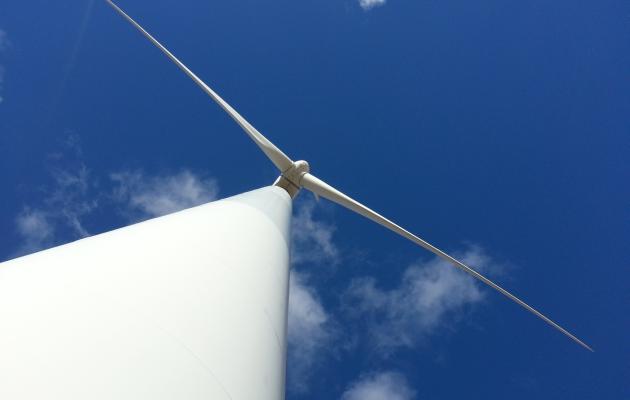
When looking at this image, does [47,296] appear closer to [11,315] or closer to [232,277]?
[11,315]

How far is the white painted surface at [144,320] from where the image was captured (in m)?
3.18

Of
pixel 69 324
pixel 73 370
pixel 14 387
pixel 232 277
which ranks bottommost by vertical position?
pixel 14 387

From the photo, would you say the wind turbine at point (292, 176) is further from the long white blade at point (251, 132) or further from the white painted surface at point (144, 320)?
the white painted surface at point (144, 320)

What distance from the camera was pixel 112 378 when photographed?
3.25 metres

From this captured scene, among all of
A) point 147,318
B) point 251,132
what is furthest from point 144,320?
point 251,132

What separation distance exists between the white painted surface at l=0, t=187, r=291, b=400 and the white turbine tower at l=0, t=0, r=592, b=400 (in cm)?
1

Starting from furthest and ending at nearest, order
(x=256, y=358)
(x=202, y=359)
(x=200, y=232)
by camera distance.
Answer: (x=200, y=232) → (x=256, y=358) → (x=202, y=359)

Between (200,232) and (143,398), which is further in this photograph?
(200,232)

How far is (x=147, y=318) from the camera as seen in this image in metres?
4.10

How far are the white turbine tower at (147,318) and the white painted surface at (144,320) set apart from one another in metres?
0.01

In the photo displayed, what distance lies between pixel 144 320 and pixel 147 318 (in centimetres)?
6

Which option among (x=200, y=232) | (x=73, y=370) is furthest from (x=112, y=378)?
(x=200, y=232)

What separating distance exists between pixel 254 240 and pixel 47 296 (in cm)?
402

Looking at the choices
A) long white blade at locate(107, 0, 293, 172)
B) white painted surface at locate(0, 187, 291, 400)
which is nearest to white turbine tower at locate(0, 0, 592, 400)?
white painted surface at locate(0, 187, 291, 400)
